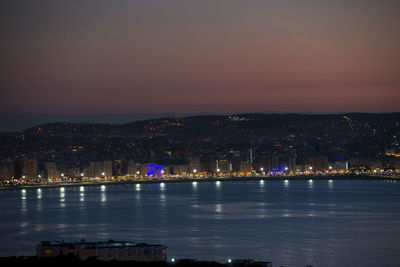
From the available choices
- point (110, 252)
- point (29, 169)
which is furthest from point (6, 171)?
point (110, 252)

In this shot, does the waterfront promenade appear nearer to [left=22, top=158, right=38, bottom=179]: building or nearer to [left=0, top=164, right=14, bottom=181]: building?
[left=22, top=158, right=38, bottom=179]: building

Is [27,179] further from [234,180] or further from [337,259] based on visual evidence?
[337,259]

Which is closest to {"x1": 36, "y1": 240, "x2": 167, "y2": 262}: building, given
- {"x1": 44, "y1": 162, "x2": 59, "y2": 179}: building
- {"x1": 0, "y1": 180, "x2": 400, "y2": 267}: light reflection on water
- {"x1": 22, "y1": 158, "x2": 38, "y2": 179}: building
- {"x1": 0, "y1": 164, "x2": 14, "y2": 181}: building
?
{"x1": 0, "y1": 180, "x2": 400, "y2": 267}: light reflection on water

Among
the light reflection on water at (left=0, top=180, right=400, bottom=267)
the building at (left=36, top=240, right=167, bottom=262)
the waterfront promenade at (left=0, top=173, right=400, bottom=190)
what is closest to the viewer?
the building at (left=36, top=240, right=167, bottom=262)

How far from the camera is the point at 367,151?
121812 millimetres

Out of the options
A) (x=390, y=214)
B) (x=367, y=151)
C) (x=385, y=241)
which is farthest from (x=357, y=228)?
(x=367, y=151)

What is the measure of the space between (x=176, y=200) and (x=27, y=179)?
3938 centimetres

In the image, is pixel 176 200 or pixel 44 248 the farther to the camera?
pixel 176 200

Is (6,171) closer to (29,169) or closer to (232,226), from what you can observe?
(29,169)

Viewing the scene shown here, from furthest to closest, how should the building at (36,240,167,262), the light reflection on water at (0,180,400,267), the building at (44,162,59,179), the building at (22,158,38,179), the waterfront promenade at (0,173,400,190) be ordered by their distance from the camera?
1. the building at (44,162,59,179)
2. the building at (22,158,38,179)
3. the waterfront promenade at (0,173,400,190)
4. the light reflection on water at (0,180,400,267)
5. the building at (36,240,167,262)

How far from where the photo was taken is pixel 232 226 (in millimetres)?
39125

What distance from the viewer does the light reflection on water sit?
97.0ft

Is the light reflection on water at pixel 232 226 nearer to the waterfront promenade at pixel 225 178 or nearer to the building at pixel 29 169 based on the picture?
the waterfront promenade at pixel 225 178

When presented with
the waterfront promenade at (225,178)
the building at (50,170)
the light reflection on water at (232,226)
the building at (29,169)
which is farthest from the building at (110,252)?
the building at (50,170)
